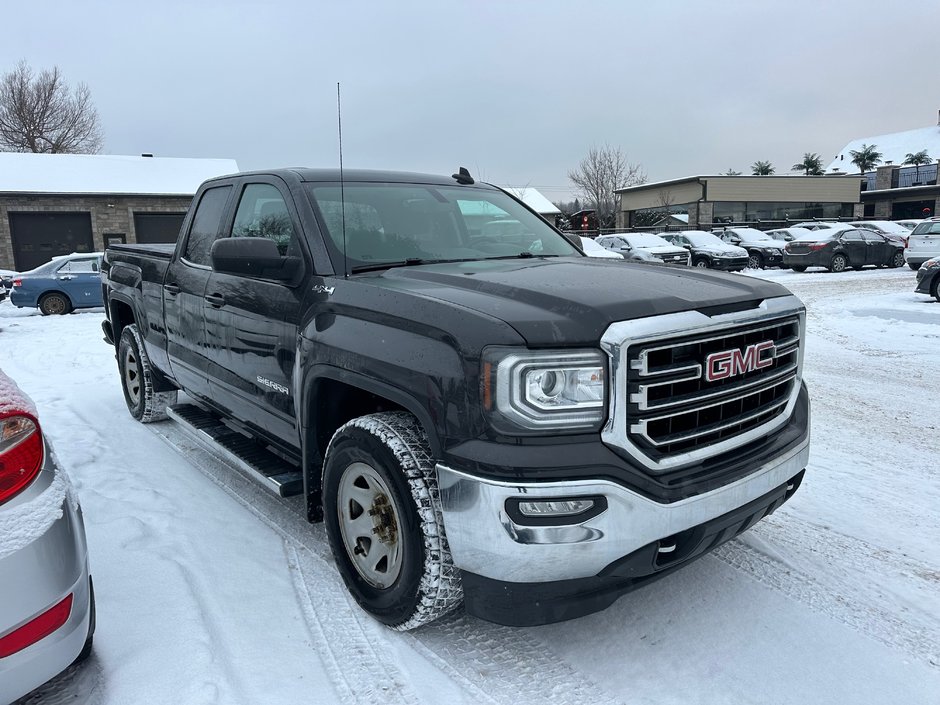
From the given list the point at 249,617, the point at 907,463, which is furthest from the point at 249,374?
the point at 907,463

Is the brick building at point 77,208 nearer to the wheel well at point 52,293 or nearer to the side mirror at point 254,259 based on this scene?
the wheel well at point 52,293

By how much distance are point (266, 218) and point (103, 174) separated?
104 feet

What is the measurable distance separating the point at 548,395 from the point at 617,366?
0.25 m

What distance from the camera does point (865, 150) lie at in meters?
64.6

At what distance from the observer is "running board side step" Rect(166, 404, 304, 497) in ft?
11.8

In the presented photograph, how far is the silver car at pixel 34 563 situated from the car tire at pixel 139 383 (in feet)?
12.2

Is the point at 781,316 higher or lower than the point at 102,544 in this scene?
higher

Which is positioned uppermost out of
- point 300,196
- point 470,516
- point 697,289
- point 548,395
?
point 300,196

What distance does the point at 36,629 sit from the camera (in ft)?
6.79

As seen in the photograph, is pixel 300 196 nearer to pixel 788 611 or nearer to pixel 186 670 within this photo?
pixel 186 670

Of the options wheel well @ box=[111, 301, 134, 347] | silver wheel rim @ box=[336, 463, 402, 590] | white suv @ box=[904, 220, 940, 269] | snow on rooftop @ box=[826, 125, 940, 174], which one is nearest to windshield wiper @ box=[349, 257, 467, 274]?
silver wheel rim @ box=[336, 463, 402, 590]

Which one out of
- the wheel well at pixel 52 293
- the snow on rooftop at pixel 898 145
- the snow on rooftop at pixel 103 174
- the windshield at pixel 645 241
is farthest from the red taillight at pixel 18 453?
the snow on rooftop at pixel 898 145

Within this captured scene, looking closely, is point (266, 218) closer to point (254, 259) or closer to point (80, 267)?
point (254, 259)

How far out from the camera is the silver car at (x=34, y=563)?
2.02m
